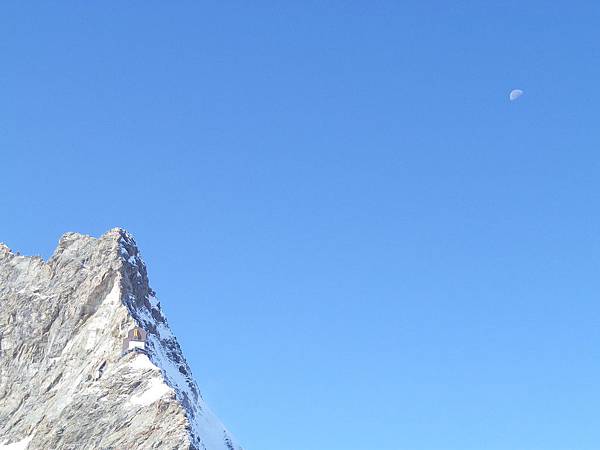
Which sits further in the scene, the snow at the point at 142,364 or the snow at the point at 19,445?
the snow at the point at 19,445

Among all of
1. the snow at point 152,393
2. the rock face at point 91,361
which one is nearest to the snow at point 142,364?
the rock face at point 91,361

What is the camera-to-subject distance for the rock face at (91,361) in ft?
397

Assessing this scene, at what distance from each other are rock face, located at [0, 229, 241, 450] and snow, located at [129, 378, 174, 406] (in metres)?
0.16

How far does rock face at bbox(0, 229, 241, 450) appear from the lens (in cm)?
12100

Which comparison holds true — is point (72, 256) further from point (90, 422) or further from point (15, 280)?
point (90, 422)

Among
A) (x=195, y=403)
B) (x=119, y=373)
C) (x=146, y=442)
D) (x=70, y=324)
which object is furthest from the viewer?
(x=70, y=324)

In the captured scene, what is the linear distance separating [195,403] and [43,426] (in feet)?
62.7

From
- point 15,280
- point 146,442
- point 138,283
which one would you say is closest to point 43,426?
point 146,442

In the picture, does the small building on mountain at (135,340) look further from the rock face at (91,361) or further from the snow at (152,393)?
the snow at (152,393)

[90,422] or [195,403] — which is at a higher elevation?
[195,403]

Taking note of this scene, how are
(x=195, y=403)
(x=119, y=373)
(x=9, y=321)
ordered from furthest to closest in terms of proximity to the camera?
(x=9, y=321) < (x=195, y=403) < (x=119, y=373)

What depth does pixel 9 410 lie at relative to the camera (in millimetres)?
142875

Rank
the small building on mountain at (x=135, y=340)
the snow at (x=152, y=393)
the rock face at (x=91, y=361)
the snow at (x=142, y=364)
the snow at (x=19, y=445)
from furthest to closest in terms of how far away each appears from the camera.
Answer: the small building on mountain at (x=135, y=340) < the snow at (x=19, y=445) < the snow at (x=142, y=364) < the snow at (x=152, y=393) < the rock face at (x=91, y=361)

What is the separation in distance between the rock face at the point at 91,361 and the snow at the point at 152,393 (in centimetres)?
16
